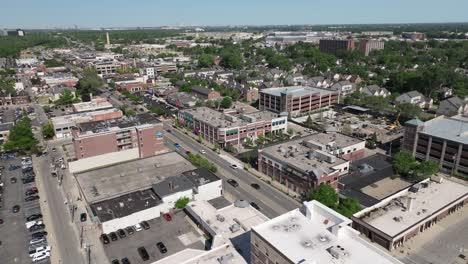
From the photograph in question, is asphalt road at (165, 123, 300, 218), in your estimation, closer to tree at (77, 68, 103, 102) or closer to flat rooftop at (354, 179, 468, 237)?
flat rooftop at (354, 179, 468, 237)

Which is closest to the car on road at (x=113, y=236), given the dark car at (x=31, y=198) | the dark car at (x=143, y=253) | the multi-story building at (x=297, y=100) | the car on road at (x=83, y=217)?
the dark car at (x=143, y=253)

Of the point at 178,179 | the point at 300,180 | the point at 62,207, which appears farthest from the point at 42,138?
the point at 300,180

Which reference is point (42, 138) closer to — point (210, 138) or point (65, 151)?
point (65, 151)

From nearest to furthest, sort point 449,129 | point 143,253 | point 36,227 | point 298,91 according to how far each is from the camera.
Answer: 1. point 143,253
2. point 36,227
3. point 449,129
4. point 298,91

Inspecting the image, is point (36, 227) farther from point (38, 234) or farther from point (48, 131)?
point (48, 131)

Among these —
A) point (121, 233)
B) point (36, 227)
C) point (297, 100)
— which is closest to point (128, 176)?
point (121, 233)
